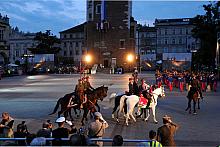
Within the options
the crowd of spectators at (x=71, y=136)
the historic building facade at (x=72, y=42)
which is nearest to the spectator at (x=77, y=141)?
the crowd of spectators at (x=71, y=136)

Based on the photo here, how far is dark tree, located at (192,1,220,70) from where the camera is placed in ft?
155

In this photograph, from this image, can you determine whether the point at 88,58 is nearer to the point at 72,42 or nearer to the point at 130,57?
the point at 130,57

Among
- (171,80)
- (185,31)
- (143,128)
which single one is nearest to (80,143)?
(143,128)

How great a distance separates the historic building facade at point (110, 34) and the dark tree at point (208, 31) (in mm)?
25036

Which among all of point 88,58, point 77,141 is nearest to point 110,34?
point 88,58

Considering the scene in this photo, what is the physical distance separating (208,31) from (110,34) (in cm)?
2987

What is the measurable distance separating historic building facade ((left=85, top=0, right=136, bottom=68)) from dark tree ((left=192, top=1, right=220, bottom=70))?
2504 cm

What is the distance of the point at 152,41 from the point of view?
117812mm

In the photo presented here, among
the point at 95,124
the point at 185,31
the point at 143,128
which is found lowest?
the point at 143,128

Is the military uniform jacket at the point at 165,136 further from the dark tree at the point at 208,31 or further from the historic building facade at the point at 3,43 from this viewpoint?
the historic building facade at the point at 3,43

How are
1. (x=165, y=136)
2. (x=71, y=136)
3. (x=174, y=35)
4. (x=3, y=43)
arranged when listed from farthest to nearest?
(x=174, y=35), (x=3, y=43), (x=165, y=136), (x=71, y=136)

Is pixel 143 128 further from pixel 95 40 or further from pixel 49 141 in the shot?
pixel 95 40

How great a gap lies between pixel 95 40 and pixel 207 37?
3164 cm

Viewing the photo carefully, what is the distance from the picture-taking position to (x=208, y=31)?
1858 inches
